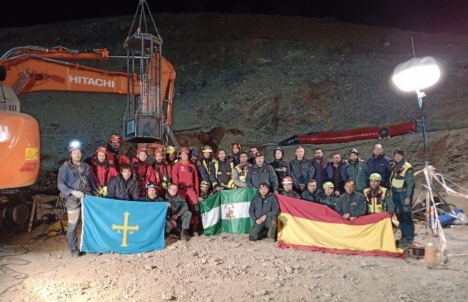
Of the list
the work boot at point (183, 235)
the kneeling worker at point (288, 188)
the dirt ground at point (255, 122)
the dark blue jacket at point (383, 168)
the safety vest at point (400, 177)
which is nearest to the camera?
the dirt ground at point (255, 122)

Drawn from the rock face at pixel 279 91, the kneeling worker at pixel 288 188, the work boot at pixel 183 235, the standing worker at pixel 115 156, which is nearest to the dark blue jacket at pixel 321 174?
the kneeling worker at pixel 288 188

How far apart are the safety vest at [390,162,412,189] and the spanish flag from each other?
82 cm

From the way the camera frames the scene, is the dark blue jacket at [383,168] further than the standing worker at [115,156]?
Yes

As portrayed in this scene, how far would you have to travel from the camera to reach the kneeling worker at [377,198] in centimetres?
781

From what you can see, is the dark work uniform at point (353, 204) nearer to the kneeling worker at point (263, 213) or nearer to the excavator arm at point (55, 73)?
the kneeling worker at point (263, 213)

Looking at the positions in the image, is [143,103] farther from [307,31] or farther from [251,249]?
[307,31]

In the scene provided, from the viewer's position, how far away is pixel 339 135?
14.9 m

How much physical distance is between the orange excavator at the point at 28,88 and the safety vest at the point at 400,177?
5012 millimetres

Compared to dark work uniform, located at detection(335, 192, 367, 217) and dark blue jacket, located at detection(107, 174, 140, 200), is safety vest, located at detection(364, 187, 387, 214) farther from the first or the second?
dark blue jacket, located at detection(107, 174, 140, 200)

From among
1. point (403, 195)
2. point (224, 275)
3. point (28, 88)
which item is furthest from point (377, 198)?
point (28, 88)

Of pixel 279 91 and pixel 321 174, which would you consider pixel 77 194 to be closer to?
pixel 321 174

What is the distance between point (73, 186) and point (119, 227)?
120 cm

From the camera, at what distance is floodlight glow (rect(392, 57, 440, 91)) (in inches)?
265

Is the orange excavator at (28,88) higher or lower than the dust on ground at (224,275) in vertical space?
higher
